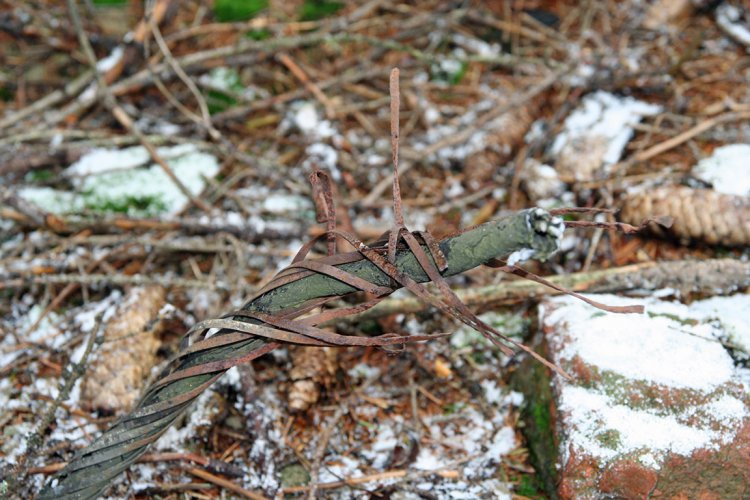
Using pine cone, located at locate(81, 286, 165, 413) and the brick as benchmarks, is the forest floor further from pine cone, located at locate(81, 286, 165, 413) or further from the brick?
the brick

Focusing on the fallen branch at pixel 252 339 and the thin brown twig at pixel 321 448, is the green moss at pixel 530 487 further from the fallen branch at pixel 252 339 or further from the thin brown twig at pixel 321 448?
the fallen branch at pixel 252 339

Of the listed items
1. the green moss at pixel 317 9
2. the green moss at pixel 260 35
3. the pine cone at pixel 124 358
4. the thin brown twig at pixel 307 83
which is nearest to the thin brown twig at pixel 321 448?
the pine cone at pixel 124 358

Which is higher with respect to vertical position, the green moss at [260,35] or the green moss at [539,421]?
the green moss at [260,35]

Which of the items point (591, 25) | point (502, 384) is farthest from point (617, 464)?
point (591, 25)

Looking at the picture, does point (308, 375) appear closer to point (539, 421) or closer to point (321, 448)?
point (321, 448)

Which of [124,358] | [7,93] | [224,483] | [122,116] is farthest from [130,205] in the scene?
[224,483]

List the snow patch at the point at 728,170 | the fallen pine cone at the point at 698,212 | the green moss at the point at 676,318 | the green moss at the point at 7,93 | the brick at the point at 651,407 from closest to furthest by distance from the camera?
the brick at the point at 651,407 → the green moss at the point at 676,318 → the fallen pine cone at the point at 698,212 → the snow patch at the point at 728,170 → the green moss at the point at 7,93

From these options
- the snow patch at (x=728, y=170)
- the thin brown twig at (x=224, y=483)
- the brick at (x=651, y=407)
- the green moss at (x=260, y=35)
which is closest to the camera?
the brick at (x=651, y=407)
